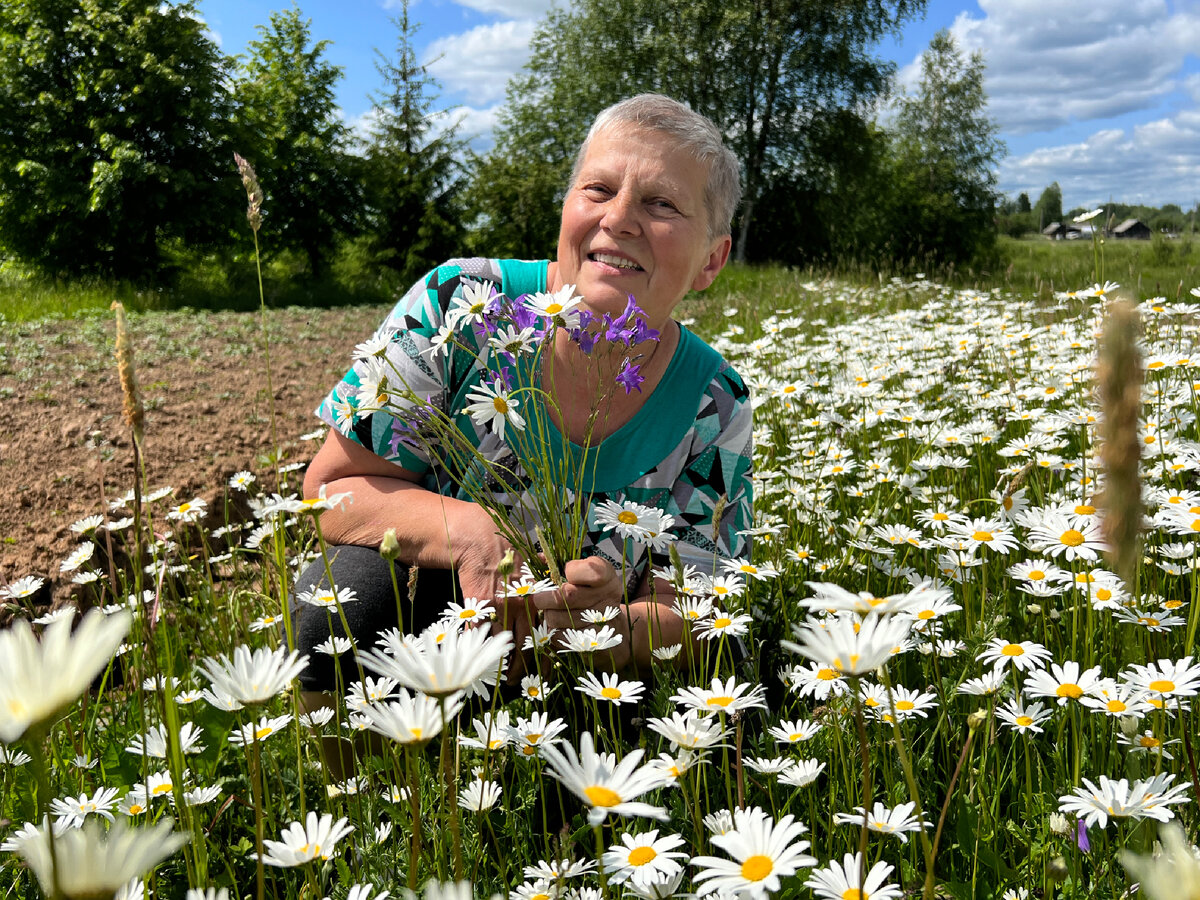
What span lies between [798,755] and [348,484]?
54.0 inches

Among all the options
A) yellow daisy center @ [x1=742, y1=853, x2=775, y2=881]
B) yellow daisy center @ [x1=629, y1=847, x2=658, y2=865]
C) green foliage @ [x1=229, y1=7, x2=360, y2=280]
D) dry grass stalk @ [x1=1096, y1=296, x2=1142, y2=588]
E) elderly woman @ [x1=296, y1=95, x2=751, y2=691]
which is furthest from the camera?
green foliage @ [x1=229, y1=7, x2=360, y2=280]

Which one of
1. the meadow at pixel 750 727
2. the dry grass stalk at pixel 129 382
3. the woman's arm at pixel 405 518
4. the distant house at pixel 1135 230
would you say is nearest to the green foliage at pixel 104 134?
the distant house at pixel 1135 230

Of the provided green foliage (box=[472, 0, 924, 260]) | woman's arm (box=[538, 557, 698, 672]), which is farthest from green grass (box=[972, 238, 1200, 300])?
green foliage (box=[472, 0, 924, 260])

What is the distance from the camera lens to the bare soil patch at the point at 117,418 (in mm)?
3797

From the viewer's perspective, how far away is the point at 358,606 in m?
2.27

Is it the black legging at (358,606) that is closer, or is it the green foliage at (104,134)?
the black legging at (358,606)

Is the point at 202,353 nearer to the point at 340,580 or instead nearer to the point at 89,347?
the point at 89,347

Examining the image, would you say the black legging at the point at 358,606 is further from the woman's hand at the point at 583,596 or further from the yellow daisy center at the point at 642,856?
the yellow daisy center at the point at 642,856

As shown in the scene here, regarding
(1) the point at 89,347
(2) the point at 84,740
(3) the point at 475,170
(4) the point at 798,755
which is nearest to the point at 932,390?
(4) the point at 798,755

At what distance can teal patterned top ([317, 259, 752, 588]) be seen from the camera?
7.95 ft

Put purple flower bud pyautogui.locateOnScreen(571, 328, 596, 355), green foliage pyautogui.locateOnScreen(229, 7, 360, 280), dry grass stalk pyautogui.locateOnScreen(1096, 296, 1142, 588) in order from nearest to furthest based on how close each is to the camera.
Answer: dry grass stalk pyautogui.locateOnScreen(1096, 296, 1142, 588), purple flower bud pyautogui.locateOnScreen(571, 328, 596, 355), green foliage pyautogui.locateOnScreen(229, 7, 360, 280)

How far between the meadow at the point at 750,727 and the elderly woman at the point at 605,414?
0.57ft

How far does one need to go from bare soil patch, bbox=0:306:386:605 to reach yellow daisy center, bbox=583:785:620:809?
1.54 m

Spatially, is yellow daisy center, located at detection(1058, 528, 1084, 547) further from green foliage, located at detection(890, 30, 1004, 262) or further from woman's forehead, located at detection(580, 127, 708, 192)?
green foliage, located at detection(890, 30, 1004, 262)
